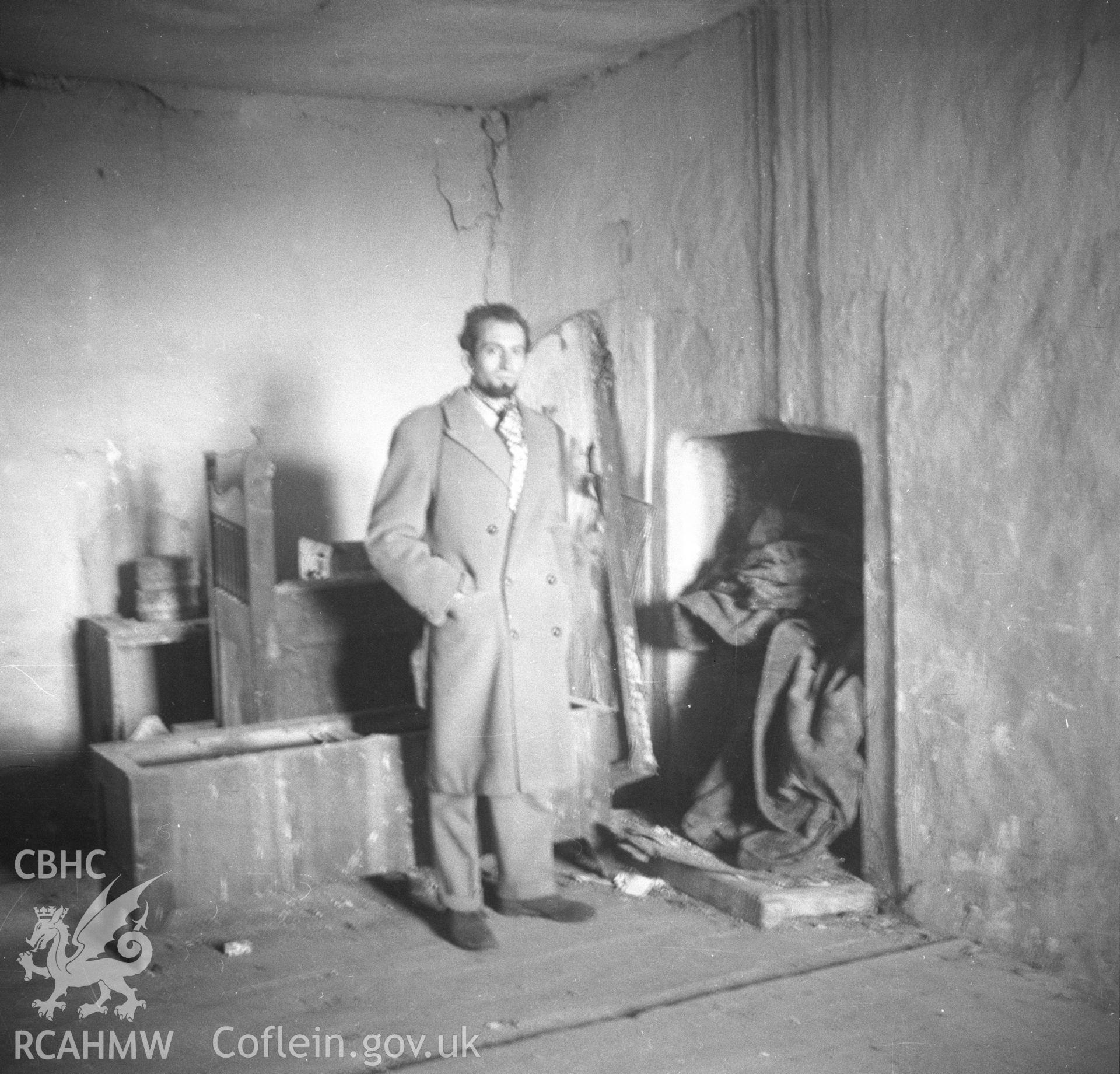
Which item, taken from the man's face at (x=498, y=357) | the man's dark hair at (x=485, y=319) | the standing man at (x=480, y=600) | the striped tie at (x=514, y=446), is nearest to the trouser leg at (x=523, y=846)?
the standing man at (x=480, y=600)

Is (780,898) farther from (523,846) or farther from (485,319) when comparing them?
(485,319)

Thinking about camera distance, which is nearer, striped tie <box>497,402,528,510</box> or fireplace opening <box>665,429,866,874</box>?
striped tie <box>497,402,528,510</box>

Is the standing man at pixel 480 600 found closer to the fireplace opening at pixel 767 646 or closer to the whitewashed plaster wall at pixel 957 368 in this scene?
the fireplace opening at pixel 767 646

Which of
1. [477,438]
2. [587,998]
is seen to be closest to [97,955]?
[587,998]

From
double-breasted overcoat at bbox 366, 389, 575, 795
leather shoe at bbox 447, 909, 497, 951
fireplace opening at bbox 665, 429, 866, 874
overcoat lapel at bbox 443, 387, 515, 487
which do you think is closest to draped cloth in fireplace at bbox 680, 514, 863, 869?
fireplace opening at bbox 665, 429, 866, 874

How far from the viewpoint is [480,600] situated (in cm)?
429

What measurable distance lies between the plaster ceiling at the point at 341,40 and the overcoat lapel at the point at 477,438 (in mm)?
1522

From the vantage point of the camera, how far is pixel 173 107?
5965mm

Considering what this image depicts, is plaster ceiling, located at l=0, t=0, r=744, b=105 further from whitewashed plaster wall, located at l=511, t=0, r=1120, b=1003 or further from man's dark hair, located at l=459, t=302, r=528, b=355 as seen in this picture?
man's dark hair, located at l=459, t=302, r=528, b=355

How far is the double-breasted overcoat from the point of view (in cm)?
430

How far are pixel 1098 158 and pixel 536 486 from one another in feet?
6.28

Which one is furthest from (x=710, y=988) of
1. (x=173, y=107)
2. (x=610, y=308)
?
(x=173, y=107)

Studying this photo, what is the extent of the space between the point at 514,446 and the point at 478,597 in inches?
20.6

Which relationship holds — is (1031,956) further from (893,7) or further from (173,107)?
(173,107)
